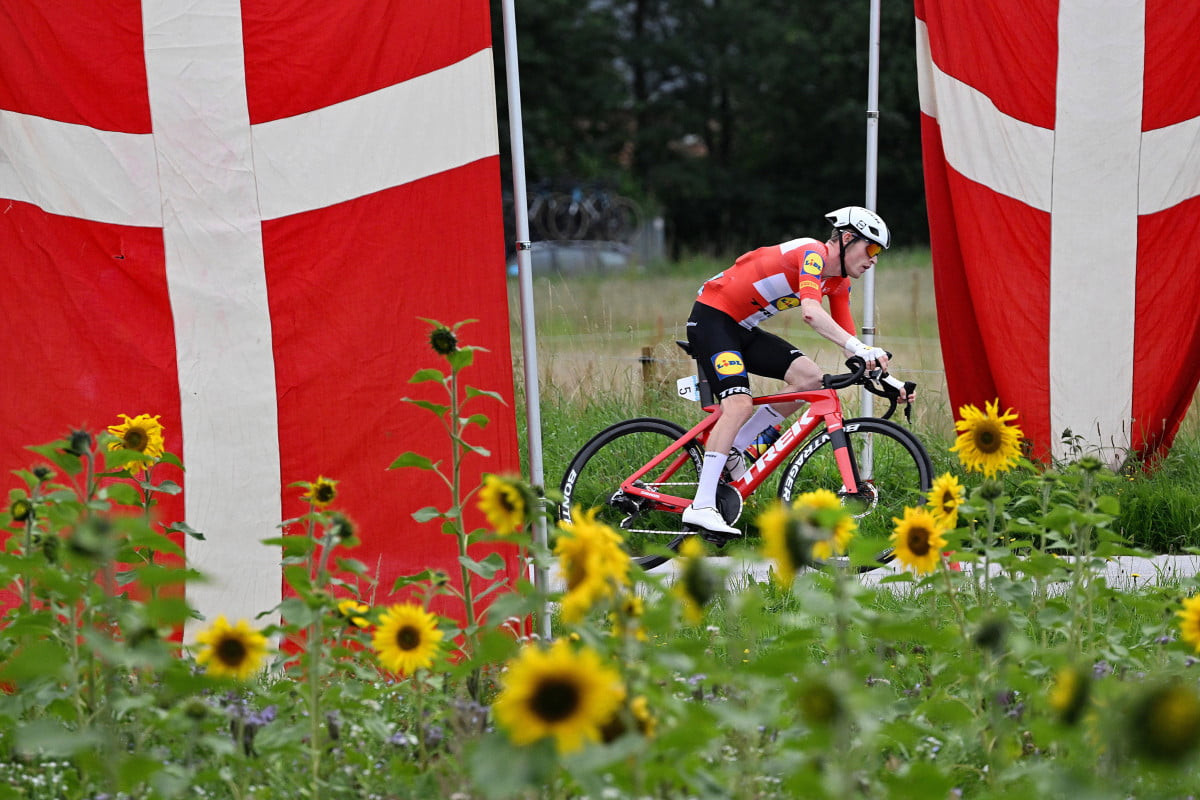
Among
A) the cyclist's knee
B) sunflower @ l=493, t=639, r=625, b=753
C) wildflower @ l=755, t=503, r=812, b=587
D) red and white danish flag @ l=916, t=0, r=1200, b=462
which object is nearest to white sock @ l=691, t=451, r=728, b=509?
the cyclist's knee

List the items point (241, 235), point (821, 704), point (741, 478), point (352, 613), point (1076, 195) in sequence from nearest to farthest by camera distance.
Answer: point (821, 704) → point (352, 613) → point (241, 235) → point (1076, 195) → point (741, 478)

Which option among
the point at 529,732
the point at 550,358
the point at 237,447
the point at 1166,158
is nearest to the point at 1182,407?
the point at 1166,158

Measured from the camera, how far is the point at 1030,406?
5008 mm

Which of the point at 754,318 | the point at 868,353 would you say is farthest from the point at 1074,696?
the point at 754,318

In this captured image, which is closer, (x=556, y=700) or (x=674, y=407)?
(x=556, y=700)

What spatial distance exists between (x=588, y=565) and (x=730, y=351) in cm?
356

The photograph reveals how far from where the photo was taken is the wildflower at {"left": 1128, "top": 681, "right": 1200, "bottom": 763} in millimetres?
1056

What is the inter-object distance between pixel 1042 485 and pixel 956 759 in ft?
2.26

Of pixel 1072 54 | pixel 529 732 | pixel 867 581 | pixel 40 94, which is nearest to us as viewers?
pixel 529 732

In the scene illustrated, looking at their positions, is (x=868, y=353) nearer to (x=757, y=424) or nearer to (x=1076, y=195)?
→ (x=757, y=424)

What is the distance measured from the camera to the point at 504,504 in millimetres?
1837

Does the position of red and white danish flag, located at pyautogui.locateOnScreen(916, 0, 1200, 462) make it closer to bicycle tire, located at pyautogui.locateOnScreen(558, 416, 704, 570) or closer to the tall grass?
the tall grass

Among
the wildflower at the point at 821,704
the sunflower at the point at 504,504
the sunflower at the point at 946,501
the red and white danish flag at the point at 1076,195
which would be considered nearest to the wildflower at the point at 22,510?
the sunflower at the point at 504,504

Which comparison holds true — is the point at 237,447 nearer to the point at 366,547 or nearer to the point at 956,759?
the point at 366,547
